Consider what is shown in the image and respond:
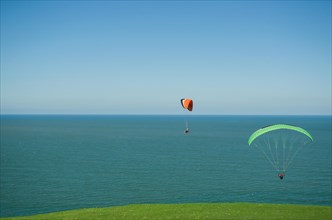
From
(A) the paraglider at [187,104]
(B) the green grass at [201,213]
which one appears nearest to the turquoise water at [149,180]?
(B) the green grass at [201,213]

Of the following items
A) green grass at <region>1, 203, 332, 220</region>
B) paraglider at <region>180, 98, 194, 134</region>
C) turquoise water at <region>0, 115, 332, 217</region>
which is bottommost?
turquoise water at <region>0, 115, 332, 217</region>

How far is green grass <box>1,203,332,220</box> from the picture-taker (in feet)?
84.0

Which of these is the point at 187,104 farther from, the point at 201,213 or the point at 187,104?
the point at 201,213

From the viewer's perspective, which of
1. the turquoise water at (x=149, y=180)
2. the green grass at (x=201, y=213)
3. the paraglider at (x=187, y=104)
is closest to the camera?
the green grass at (x=201, y=213)

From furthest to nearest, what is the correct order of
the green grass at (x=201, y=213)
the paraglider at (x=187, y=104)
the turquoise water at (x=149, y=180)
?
the turquoise water at (x=149, y=180) < the paraglider at (x=187, y=104) < the green grass at (x=201, y=213)

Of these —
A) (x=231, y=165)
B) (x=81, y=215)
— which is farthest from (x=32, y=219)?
(x=231, y=165)

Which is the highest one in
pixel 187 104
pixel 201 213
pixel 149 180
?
pixel 187 104

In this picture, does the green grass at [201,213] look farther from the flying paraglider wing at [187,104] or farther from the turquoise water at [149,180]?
the turquoise water at [149,180]

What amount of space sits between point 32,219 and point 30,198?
59.3 ft

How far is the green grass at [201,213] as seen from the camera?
25594 mm

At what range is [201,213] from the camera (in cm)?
2669

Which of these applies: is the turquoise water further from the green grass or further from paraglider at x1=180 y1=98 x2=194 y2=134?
paraglider at x1=180 y1=98 x2=194 y2=134

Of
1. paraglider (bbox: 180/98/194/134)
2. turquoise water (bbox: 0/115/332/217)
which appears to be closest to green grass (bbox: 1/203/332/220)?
paraglider (bbox: 180/98/194/134)

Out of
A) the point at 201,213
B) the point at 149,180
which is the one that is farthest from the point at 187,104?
the point at 149,180
